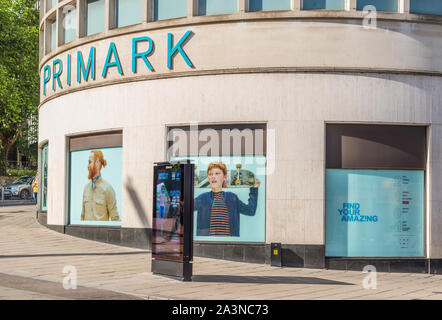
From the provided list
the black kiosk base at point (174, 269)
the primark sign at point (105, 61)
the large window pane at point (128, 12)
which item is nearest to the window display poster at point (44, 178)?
the primark sign at point (105, 61)

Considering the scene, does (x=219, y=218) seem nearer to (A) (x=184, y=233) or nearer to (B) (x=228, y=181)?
(B) (x=228, y=181)

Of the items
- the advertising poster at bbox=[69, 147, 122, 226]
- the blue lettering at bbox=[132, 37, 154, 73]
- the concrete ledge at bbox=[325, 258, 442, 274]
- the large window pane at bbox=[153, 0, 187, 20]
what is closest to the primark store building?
the concrete ledge at bbox=[325, 258, 442, 274]

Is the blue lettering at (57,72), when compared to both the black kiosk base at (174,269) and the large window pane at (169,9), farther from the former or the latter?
the black kiosk base at (174,269)

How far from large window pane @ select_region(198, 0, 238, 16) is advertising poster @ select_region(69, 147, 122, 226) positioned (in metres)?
4.20

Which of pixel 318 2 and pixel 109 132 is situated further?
pixel 109 132

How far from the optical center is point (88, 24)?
17922mm

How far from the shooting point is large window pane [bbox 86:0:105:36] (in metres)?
17.5

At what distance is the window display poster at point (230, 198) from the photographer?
571 inches

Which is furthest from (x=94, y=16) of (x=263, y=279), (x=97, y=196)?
(x=263, y=279)

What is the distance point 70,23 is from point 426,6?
33.4 feet

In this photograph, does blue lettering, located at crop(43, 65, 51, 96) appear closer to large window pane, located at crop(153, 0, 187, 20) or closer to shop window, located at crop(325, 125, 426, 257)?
large window pane, located at crop(153, 0, 187, 20)
